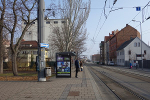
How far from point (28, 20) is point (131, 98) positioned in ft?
43.7

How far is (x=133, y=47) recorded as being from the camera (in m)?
62.6

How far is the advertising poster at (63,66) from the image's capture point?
15.8 meters

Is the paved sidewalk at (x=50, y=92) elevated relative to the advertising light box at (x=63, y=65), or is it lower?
lower

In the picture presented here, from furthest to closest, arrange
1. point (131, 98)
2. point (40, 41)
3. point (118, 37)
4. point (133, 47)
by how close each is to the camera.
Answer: point (118, 37) < point (133, 47) < point (40, 41) < point (131, 98)

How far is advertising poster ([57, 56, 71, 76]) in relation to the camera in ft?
51.7

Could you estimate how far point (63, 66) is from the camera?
15.8m

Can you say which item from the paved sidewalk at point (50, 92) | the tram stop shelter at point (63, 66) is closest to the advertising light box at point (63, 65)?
the tram stop shelter at point (63, 66)

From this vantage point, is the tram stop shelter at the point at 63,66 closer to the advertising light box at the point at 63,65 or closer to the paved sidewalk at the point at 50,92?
the advertising light box at the point at 63,65

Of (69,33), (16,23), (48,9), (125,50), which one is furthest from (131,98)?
(125,50)

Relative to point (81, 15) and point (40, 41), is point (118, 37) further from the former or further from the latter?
point (40, 41)

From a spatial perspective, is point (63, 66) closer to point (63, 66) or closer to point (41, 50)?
point (63, 66)

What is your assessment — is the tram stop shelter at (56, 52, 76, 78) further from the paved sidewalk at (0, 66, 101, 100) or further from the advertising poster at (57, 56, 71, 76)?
the paved sidewalk at (0, 66, 101, 100)

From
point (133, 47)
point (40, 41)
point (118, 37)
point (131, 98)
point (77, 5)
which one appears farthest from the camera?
point (118, 37)

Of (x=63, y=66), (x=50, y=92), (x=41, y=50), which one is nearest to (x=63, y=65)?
(x=63, y=66)
